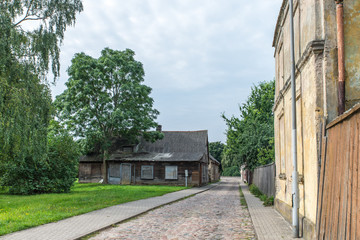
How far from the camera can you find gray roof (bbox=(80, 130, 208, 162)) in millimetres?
35812

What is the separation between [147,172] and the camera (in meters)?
35.9

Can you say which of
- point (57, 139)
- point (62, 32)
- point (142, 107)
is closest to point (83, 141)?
point (142, 107)

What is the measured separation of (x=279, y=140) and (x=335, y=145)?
26.7 feet

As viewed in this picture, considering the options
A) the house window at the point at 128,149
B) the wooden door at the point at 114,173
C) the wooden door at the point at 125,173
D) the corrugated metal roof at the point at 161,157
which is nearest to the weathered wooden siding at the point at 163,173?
the wooden door at the point at 114,173

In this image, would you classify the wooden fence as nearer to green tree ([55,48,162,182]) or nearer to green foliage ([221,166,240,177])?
green tree ([55,48,162,182])

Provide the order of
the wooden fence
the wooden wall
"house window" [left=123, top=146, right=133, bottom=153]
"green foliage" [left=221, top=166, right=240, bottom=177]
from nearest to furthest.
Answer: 1. the wooden fence
2. the wooden wall
3. "house window" [left=123, top=146, right=133, bottom=153]
4. "green foliage" [left=221, top=166, right=240, bottom=177]

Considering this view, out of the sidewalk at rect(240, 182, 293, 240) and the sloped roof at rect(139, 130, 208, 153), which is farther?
the sloped roof at rect(139, 130, 208, 153)

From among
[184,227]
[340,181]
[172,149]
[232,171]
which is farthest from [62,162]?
[232,171]

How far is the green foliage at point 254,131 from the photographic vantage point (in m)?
26.3

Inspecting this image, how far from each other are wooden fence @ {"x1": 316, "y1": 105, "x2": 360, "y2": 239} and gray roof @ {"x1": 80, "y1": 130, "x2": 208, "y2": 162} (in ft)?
91.9

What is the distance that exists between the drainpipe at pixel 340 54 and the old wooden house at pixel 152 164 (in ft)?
90.2

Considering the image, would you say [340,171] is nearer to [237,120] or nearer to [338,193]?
[338,193]

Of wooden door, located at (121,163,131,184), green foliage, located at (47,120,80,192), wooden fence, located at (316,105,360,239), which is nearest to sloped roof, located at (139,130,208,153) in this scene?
wooden door, located at (121,163,131,184)

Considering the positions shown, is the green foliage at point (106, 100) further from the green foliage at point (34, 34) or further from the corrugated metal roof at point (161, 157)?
the green foliage at point (34, 34)
